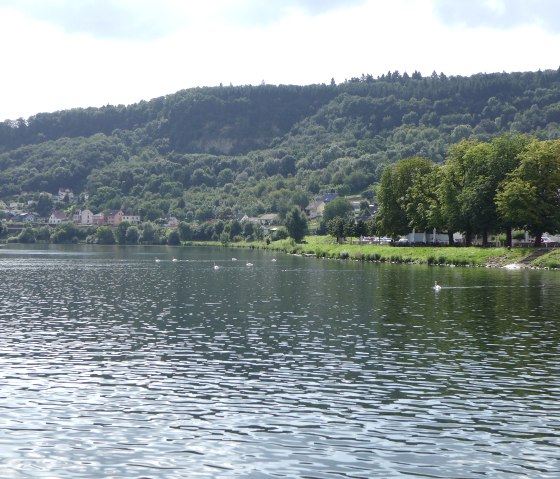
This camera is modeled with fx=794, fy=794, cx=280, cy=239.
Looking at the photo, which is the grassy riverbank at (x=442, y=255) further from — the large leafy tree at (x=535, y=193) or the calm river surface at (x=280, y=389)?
the calm river surface at (x=280, y=389)

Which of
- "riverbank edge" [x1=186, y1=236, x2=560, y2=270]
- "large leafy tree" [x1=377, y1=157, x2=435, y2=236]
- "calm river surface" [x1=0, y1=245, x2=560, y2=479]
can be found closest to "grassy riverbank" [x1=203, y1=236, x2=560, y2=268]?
"riverbank edge" [x1=186, y1=236, x2=560, y2=270]

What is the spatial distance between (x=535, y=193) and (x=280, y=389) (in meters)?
93.6

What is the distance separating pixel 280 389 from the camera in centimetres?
3350

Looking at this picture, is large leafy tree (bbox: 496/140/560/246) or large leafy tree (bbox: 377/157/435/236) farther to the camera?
large leafy tree (bbox: 377/157/435/236)

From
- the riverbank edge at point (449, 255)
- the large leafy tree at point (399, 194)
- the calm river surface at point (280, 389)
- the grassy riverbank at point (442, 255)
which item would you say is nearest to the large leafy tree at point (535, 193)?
the riverbank edge at point (449, 255)

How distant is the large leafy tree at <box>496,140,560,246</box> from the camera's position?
117m

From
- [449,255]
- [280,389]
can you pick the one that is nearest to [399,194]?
[449,255]

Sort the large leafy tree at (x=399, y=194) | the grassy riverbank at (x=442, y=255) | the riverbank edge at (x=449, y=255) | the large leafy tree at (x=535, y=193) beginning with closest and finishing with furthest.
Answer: the riverbank edge at (x=449, y=255), the grassy riverbank at (x=442, y=255), the large leafy tree at (x=535, y=193), the large leafy tree at (x=399, y=194)

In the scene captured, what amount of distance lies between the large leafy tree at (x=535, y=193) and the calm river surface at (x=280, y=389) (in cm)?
5098

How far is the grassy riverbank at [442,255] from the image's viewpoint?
115500mm

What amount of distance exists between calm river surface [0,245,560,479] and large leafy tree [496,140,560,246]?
5098 centimetres

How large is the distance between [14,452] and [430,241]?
14042cm

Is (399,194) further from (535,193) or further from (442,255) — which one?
(535,193)

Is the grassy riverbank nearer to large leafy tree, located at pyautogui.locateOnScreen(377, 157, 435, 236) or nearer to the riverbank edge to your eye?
the riverbank edge
